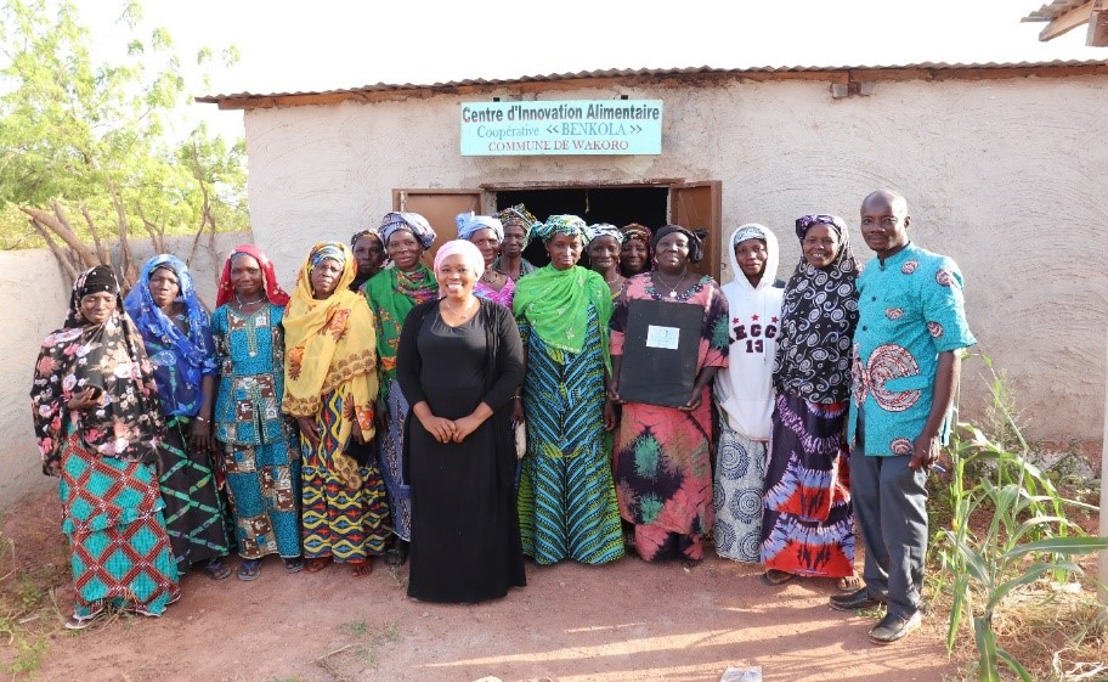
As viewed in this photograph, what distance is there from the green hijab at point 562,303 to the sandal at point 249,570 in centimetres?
187

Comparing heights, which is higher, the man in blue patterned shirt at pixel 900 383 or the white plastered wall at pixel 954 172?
the white plastered wall at pixel 954 172

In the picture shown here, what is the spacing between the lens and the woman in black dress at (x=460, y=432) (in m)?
3.40

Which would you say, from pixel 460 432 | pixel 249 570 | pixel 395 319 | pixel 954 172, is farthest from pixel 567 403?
pixel 954 172

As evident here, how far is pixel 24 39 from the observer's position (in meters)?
14.3

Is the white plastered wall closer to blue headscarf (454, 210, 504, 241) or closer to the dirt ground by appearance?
blue headscarf (454, 210, 504, 241)

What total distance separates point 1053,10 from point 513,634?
426 cm

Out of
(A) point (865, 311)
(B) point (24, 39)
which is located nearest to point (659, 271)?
(A) point (865, 311)

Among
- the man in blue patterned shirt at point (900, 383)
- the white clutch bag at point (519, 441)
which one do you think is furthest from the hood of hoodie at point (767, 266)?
the white clutch bag at point (519, 441)

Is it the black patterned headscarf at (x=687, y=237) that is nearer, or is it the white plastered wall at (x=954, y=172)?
the black patterned headscarf at (x=687, y=237)

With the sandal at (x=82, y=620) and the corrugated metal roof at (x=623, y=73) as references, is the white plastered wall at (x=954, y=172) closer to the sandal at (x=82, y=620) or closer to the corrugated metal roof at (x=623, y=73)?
the corrugated metal roof at (x=623, y=73)

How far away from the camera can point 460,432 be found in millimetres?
3396

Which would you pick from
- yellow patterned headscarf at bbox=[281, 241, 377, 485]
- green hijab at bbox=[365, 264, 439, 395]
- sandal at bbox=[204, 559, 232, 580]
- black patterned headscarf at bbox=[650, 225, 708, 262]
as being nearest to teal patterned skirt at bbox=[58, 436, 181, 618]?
sandal at bbox=[204, 559, 232, 580]

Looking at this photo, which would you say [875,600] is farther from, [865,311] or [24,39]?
[24,39]

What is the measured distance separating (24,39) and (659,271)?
15506mm
